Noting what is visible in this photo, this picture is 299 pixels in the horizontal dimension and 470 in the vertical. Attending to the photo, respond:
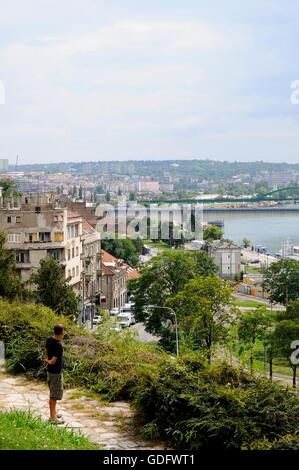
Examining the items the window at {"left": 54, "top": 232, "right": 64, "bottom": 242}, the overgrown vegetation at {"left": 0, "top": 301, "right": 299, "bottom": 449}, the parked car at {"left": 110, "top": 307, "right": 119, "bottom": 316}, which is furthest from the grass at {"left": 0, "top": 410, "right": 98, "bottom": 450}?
the parked car at {"left": 110, "top": 307, "right": 119, "bottom": 316}

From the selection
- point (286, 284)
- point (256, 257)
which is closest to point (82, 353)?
point (286, 284)

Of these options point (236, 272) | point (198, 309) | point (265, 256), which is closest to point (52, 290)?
point (198, 309)

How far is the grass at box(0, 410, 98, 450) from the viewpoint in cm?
491

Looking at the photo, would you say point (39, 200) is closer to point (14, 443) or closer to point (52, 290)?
point (52, 290)

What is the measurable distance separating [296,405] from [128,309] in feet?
136

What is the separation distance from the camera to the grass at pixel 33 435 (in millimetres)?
4910

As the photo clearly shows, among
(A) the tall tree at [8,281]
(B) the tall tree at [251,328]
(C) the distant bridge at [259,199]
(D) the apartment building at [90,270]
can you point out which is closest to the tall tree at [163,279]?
(D) the apartment building at [90,270]

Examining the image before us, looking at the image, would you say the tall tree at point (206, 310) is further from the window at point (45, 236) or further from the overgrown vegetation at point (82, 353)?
the overgrown vegetation at point (82, 353)

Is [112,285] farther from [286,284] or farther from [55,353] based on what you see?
[55,353]

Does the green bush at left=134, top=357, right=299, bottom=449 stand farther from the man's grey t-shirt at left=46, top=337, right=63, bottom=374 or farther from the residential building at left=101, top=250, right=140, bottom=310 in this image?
the residential building at left=101, top=250, right=140, bottom=310

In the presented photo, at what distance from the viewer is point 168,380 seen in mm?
6066

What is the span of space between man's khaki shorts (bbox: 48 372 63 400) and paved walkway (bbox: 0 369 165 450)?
0.64 feet

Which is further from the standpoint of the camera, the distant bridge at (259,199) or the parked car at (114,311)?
the distant bridge at (259,199)

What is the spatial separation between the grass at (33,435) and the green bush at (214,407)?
61 cm
